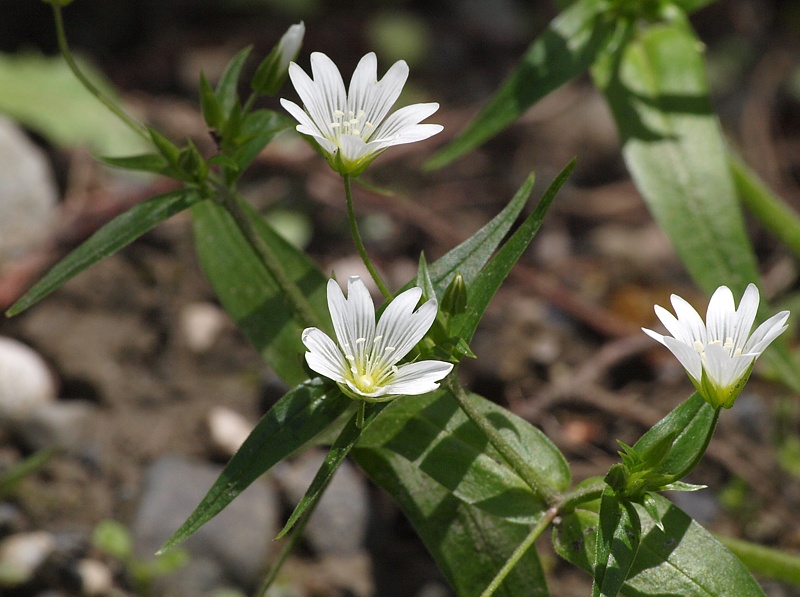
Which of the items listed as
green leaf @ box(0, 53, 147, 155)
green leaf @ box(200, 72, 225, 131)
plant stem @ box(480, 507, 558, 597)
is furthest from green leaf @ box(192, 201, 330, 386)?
green leaf @ box(0, 53, 147, 155)

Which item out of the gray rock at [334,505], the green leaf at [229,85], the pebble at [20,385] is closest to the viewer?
the green leaf at [229,85]

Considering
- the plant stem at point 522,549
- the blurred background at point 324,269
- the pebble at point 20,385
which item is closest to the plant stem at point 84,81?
the blurred background at point 324,269

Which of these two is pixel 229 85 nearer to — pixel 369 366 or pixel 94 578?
pixel 369 366

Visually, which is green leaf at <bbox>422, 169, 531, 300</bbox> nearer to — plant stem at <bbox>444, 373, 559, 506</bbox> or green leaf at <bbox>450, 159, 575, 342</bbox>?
green leaf at <bbox>450, 159, 575, 342</bbox>

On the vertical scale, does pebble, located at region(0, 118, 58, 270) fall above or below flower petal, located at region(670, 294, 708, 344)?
above

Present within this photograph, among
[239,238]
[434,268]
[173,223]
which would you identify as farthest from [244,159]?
[173,223]

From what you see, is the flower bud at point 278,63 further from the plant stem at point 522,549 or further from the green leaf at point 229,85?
the plant stem at point 522,549
